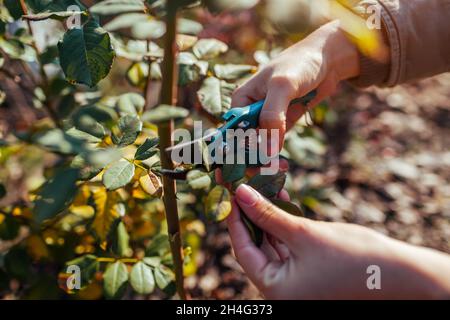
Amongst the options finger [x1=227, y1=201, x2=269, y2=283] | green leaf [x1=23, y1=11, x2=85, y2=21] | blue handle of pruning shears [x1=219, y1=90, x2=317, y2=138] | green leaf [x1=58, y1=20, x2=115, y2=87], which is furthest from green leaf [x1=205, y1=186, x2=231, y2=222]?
green leaf [x1=23, y1=11, x2=85, y2=21]

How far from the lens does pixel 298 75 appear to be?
1.29 metres

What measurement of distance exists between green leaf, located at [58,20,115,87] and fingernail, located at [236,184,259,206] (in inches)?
15.4

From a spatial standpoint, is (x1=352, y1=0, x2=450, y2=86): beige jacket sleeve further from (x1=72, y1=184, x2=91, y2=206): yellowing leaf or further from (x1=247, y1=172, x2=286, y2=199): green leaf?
(x1=72, y1=184, x2=91, y2=206): yellowing leaf

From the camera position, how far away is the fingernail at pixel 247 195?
104 centimetres

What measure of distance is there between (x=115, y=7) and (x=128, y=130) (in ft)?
0.89

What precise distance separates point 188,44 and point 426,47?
80cm

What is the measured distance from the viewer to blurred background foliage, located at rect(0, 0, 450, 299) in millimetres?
938

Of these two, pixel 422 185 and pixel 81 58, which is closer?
pixel 81 58

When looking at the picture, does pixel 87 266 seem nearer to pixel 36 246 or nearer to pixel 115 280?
pixel 115 280

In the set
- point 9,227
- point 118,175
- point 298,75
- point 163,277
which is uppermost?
point 298,75

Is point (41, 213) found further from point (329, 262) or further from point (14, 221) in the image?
point (14, 221)

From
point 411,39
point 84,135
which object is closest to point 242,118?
point 84,135
